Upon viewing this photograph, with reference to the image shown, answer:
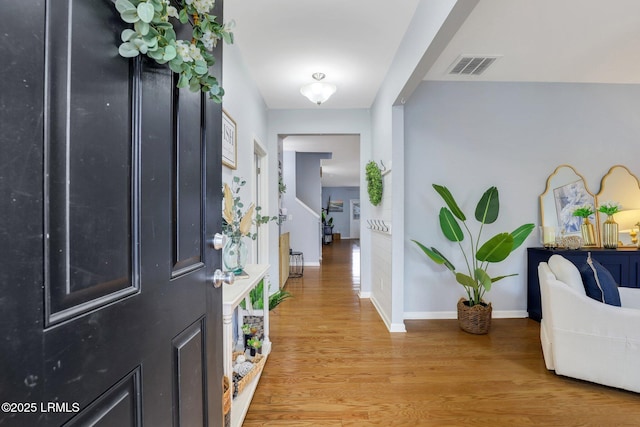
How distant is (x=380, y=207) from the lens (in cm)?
366

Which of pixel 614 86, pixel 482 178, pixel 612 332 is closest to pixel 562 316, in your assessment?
pixel 612 332

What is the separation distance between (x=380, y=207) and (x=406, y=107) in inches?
45.9

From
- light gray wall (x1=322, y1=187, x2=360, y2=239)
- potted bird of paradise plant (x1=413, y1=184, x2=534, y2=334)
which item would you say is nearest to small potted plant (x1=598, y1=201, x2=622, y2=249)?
potted bird of paradise plant (x1=413, y1=184, x2=534, y2=334)

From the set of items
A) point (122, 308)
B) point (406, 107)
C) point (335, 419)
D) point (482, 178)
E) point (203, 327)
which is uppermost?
point (406, 107)

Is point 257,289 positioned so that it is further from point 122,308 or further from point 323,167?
point 323,167

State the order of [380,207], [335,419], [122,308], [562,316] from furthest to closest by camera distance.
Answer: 1. [380,207]
2. [562,316]
3. [335,419]
4. [122,308]

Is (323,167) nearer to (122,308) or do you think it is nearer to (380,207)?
(380,207)

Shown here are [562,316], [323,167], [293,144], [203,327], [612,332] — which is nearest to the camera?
[203,327]

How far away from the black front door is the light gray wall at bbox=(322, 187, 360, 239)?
13.5 m

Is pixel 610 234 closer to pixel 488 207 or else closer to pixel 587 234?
pixel 587 234

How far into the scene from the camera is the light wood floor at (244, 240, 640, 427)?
1753 millimetres

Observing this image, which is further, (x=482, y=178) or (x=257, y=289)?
(x=482, y=178)

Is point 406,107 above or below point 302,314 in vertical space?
above

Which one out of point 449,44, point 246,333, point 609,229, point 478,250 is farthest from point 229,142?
point 609,229
